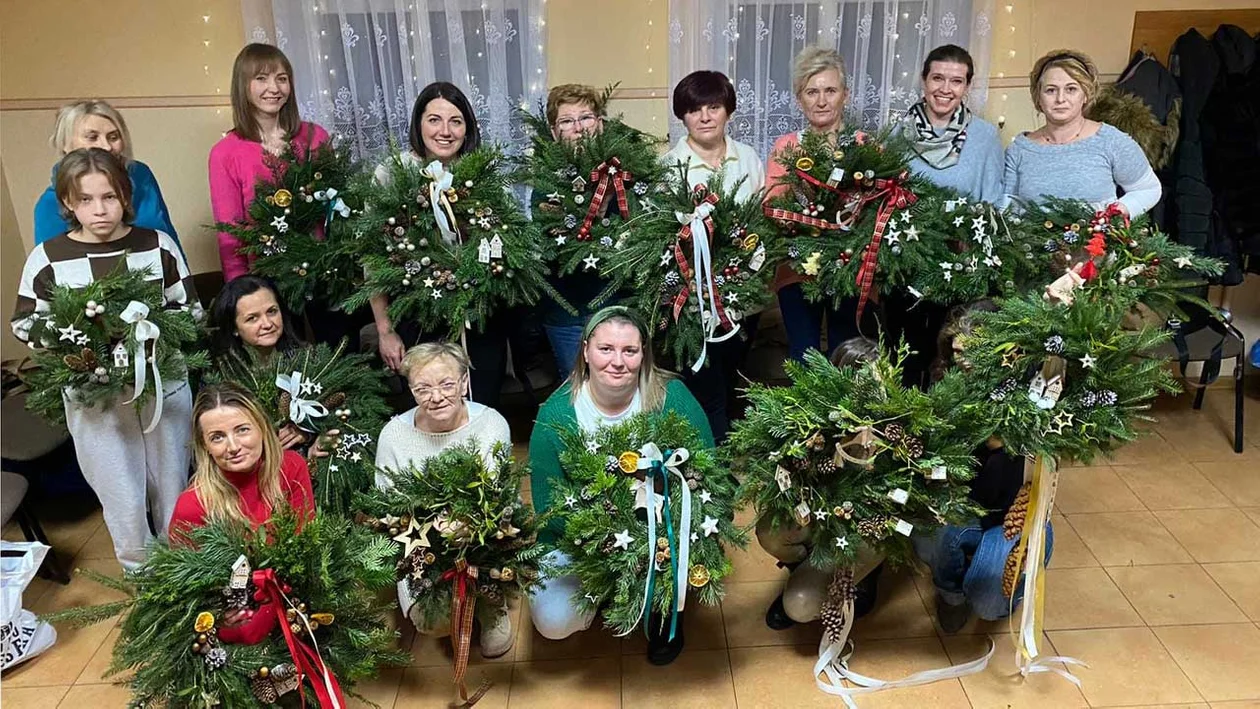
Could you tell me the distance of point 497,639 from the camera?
255 centimetres

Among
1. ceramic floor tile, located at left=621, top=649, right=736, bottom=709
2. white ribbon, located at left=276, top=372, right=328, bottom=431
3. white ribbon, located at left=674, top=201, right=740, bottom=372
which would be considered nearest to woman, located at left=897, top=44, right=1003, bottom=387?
white ribbon, located at left=674, top=201, right=740, bottom=372

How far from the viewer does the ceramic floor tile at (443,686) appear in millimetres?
2428

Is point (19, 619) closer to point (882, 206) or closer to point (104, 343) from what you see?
point (104, 343)

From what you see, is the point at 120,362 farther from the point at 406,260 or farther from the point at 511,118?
the point at 511,118

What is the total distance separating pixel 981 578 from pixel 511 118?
2581mm

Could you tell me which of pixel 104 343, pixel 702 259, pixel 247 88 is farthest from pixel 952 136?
pixel 104 343

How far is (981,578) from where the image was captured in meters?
2.50

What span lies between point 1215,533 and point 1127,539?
32 centimetres

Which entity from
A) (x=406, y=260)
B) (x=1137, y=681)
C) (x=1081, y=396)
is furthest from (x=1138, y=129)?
(x=406, y=260)

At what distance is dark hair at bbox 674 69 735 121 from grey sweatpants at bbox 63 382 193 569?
1.79 meters

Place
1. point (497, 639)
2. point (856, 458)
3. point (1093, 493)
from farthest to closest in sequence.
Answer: point (1093, 493) < point (497, 639) < point (856, 458)

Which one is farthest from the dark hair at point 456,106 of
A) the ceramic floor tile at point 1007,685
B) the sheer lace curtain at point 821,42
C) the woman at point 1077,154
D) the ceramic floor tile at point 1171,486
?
the ceramic floor tile at point 1171,486

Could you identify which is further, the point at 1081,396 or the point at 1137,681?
the point at 1137,681

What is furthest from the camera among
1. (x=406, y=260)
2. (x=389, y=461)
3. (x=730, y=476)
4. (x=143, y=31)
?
(x=143, y=31)
